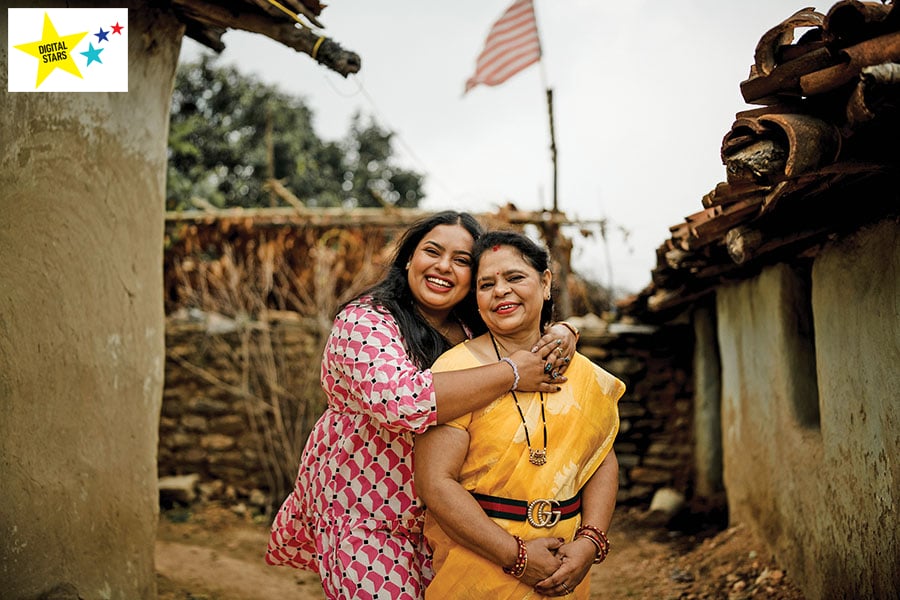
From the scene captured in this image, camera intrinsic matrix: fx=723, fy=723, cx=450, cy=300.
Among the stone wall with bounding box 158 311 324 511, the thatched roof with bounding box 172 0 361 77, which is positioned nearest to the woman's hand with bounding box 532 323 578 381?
the thatched roof with bounding box 172 0 361 77

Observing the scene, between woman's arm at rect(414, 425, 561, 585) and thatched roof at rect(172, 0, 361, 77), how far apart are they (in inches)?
95.4

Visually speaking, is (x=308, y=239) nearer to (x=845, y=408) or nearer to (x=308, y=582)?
(x=308, y=582)

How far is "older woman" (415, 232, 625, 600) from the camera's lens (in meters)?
2.02

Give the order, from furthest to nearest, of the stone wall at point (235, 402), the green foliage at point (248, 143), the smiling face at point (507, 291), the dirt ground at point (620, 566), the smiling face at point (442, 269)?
1. the green foliage at point (248, 143)
2. the stone wall at point (235, 402)
3. the dirt ground at point (620, 566)
4. the smiling face at point (442, 269)
5. the smiling face at point (507, 291)

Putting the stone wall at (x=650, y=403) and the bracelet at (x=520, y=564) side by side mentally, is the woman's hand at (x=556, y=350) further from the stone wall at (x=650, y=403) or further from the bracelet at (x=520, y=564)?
the stone wall at (x=650, y=403)

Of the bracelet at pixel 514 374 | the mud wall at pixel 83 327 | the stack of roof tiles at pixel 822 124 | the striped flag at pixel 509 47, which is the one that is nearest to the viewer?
the stack of roof tiles at pixel 822 124

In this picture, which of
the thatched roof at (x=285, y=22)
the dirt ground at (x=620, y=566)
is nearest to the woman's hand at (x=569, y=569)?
the dirt ground at (x=620, y=566)

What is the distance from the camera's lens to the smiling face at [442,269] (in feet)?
7.89

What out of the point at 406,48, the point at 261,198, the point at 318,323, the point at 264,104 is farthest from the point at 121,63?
the point at 264,104

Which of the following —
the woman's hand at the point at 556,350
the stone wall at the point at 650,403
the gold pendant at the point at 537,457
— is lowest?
the stone wall at the point at 650,403

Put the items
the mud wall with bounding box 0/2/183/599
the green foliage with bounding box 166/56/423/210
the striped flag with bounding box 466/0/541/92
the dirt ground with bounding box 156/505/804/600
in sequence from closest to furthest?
1. the mud wall with bounding box 0/2/183/599
2. the dirt ground with bounding box 156/505/804/600
3. the striped flag with bounding box 466/0/541/92
4. the green foliage with bounding box 166/56/423/210

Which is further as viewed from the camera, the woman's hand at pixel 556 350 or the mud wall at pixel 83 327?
the mud wall at pixel 83 327

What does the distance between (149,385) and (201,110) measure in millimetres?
14064

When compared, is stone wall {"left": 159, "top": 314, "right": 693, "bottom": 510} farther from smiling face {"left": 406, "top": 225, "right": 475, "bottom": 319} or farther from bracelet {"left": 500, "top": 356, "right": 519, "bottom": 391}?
bracelet {"left": 500, "top": 356, "right": 519, "bottom": 391}
